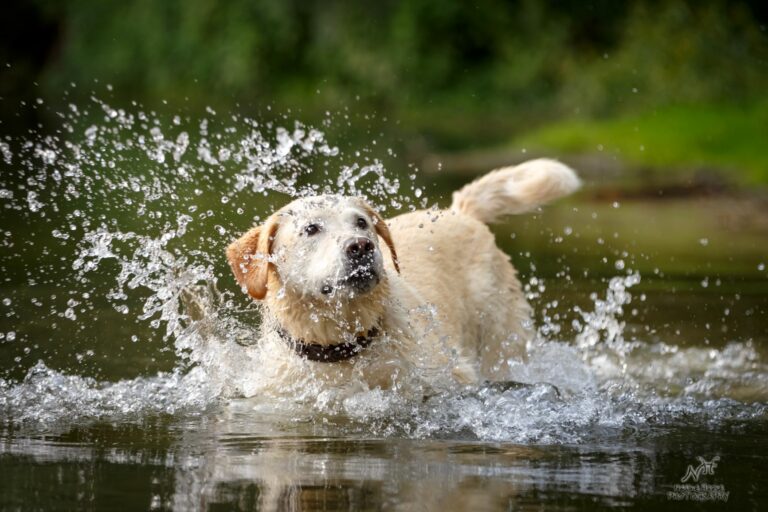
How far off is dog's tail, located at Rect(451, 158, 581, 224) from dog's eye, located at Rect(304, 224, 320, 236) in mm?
1970

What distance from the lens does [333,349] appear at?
248 inches

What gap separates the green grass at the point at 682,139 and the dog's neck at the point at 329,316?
34.3ft

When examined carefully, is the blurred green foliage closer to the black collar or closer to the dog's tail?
the dog's tail

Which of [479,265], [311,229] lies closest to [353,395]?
[311,229]

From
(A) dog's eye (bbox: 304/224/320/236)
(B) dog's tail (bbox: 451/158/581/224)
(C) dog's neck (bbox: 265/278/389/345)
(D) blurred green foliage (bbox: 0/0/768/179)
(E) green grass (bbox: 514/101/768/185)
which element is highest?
(D) blurred green foliage (bbox: 0/0/768/179)

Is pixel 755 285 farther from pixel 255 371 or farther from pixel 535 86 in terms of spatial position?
pixel 535 86

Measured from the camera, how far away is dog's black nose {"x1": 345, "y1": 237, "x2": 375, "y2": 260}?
19.4ft

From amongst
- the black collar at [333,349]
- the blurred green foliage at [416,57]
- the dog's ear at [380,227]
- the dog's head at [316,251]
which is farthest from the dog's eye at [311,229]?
the blurred green foliage at [416,57]

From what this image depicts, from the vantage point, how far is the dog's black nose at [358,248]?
5.93 meters

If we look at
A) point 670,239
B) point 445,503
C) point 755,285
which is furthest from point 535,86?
point 445,503

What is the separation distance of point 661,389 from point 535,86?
21.7 metres

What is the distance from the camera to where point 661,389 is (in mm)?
7227

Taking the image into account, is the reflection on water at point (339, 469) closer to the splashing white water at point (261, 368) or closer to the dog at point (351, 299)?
the splashing white water at point (261, 368)

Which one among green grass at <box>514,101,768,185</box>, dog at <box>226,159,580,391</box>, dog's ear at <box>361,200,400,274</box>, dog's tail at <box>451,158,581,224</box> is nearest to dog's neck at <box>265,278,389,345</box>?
dog at <box>226,159,580,391</box>
